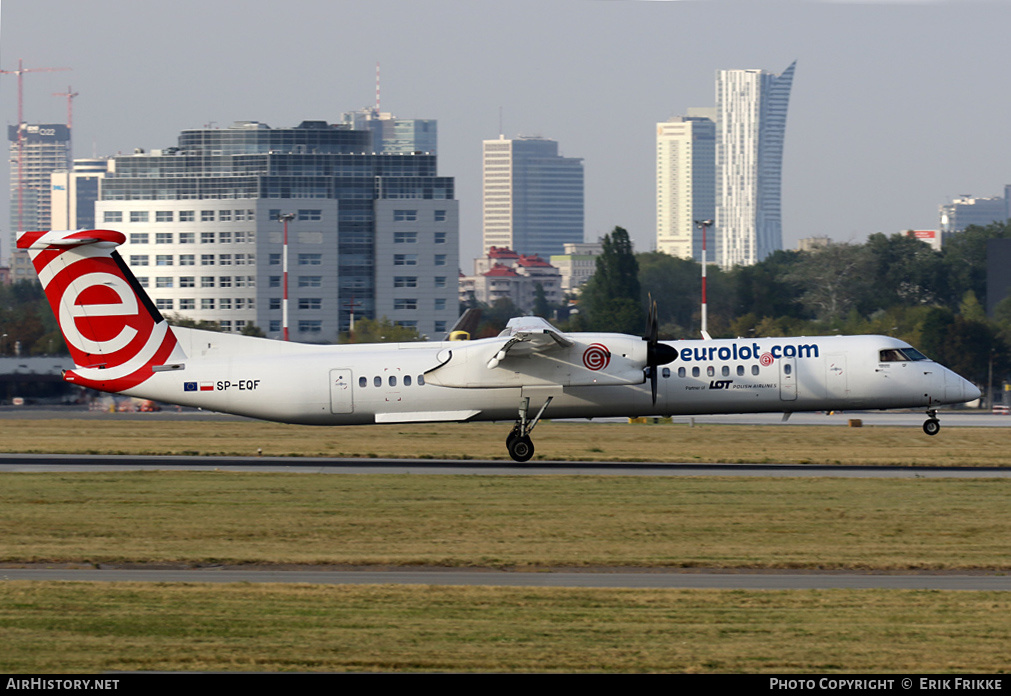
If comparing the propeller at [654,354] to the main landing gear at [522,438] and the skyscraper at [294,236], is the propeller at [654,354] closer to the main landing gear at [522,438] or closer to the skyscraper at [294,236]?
the main landing gear at [522,438]

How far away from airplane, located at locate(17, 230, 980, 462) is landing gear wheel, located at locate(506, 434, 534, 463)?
0.11 ft

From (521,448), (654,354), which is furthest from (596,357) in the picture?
(521,448)

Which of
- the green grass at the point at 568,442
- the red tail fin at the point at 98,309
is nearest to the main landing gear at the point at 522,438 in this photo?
the green grass at the point at 568,442

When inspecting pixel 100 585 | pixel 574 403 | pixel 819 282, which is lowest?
pixel 100 585

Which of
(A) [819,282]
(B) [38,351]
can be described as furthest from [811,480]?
(A) [819,282]

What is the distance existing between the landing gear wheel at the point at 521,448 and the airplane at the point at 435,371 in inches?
1.3

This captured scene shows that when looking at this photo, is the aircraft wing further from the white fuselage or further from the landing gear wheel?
the landing gear wheel

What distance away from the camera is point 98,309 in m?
30.7

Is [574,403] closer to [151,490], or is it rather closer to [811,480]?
[811,480]

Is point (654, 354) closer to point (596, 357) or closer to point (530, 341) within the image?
point (596, 357)

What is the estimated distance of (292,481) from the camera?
27.6 metres

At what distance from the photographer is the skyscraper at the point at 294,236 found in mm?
137125

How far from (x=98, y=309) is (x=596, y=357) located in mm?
13450

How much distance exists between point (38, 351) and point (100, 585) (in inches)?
3693
